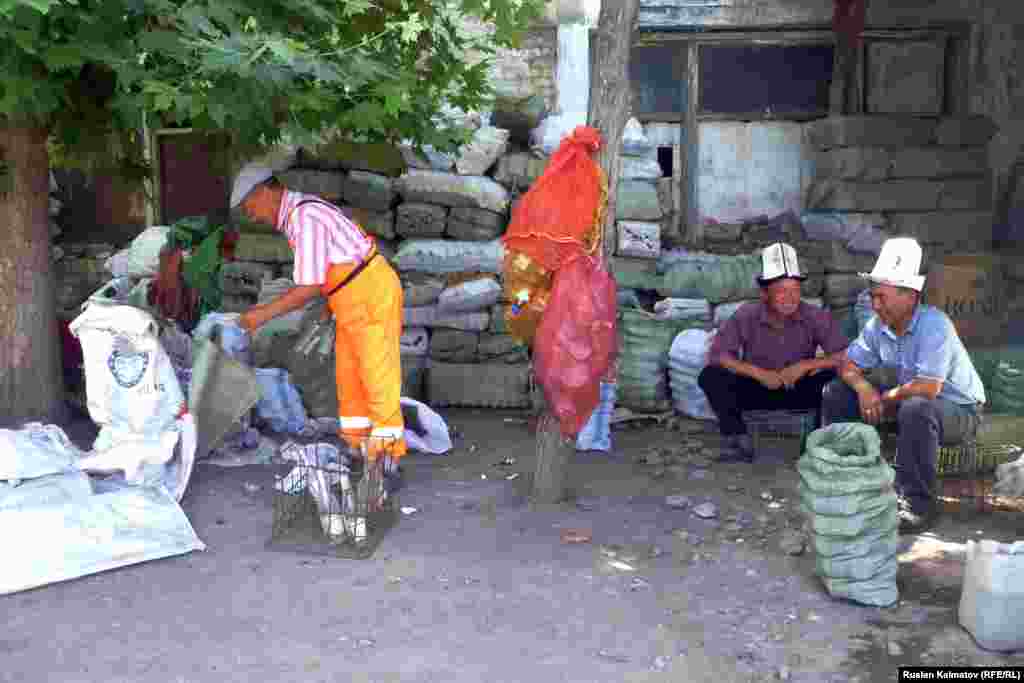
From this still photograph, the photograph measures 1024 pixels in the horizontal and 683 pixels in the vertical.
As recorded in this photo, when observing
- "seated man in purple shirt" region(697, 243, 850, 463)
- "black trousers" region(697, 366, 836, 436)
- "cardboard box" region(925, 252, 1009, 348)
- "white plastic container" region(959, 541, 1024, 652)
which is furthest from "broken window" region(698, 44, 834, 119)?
"white plastic container" region(959, 541, 1024, 652)

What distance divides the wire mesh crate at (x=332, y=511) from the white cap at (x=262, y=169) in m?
3.20

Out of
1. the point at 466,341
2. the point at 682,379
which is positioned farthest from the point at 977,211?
the point at 466,341

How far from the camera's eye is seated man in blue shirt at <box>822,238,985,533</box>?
5.12 meters

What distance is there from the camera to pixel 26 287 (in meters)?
6.01

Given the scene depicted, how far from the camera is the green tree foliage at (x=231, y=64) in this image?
15.0ft

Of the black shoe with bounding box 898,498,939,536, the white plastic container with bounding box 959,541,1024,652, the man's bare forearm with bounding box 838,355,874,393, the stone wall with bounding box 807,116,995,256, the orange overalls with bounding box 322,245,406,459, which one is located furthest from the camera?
the stone wall with bounding box 807,116,995,256

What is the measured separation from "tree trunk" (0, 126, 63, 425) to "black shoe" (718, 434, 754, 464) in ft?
12.9

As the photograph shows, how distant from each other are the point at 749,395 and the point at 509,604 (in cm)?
249

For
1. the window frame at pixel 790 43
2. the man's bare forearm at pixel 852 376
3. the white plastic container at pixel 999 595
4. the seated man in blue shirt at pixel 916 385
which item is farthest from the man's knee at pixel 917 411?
the window frame at pixel 790 43

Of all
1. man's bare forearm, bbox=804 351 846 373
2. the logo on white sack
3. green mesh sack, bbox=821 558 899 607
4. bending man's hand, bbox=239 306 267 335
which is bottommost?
green mesh sack, bbox=821 558 899 607

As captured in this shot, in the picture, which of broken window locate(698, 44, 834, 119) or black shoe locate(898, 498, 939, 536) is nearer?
black shoe locate(898, 498, 939, 536)

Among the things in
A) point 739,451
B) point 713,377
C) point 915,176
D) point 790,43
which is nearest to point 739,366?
point 713,377

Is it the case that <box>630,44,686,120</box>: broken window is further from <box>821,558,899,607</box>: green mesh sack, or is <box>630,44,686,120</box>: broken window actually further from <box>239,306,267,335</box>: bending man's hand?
<box>821,558,899,607</box>: green mesh sack

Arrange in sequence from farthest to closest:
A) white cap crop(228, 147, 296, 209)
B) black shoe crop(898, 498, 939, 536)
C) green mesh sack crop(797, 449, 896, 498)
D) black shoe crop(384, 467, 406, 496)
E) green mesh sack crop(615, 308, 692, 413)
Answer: white cap crop(228, 147, 296, 209)
green mesh sack crop(615, 308, 692, 413)
black shoe crop(384, 467, 406, 496)
black shoe crop(898, 498, 939, 536)
green mesh sack crop(797, 449, 896, 498)
